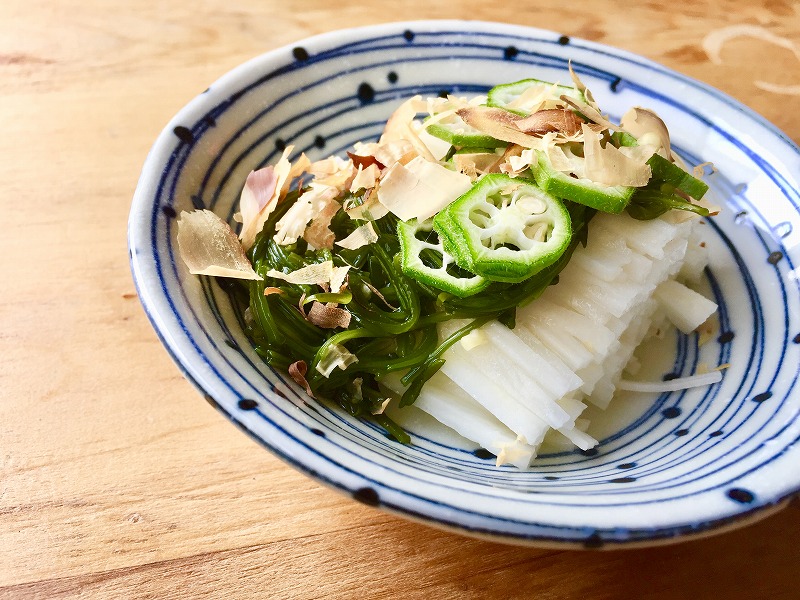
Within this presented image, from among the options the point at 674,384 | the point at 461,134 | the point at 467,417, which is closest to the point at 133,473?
the point at 467,417

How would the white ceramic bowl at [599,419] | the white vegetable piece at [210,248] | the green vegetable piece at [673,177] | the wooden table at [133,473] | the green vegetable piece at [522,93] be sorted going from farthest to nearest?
1. the green vegetable piece at [522,93]
2. the green vegetable piece at [673,177]
3. the white vegetable piece at [210,248]
4. the wooden table at [133,473]
5. the white ceramic bowl at [599,419]

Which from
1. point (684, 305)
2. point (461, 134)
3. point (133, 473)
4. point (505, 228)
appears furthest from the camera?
point (684, 305)

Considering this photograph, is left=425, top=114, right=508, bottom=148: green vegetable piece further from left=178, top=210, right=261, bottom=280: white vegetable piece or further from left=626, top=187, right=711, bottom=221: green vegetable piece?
left=178, top=210, right=261, bottom=280: white vegetable piece

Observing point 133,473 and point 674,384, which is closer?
point 133,473

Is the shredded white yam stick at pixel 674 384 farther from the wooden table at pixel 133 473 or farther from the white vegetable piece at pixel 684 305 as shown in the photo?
the wooden table at pixel 133 473

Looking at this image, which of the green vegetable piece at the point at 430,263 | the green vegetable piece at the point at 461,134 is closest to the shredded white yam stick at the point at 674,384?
the green vegetable piece at the point at 430,263

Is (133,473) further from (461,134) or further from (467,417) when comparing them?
(461,134)
